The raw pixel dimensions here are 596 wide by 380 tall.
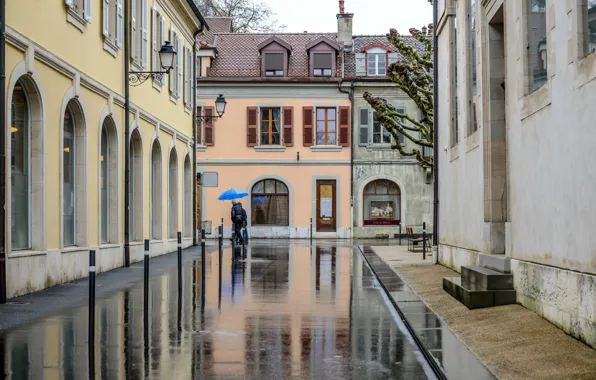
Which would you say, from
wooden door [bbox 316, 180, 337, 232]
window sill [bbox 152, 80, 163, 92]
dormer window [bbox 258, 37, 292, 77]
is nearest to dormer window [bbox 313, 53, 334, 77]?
dormer window [bbox 258, 37, 292, 77]

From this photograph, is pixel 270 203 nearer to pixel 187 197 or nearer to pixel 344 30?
pixel 344 30

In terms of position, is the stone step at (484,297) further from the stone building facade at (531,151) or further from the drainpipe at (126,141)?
the drainpipe at (126,141)

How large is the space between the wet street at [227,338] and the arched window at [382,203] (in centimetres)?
2982

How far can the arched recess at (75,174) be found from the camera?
1761cm

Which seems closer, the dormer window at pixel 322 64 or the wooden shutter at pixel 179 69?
the wooden shutter at pixel 179 69

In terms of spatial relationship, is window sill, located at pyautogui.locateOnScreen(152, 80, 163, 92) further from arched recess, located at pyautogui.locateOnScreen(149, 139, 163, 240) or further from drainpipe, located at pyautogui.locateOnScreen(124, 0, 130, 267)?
drainpipe, located at pyautogui.locateOnScreen(124, 0, 130, 267)

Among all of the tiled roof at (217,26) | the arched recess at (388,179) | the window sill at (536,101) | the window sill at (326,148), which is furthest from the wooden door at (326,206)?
the window sill at (536,101)

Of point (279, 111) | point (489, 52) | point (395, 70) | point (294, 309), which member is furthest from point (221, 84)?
point (294, 309)

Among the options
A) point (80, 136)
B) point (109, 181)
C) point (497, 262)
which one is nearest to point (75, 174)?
point (80, 136)

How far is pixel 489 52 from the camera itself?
15461 millimetres

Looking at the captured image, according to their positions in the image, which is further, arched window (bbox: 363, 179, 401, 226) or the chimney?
the chimney

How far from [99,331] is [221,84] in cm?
3699

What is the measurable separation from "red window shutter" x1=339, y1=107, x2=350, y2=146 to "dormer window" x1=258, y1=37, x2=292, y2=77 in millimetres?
3832

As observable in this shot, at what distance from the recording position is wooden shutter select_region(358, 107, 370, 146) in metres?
46.1
